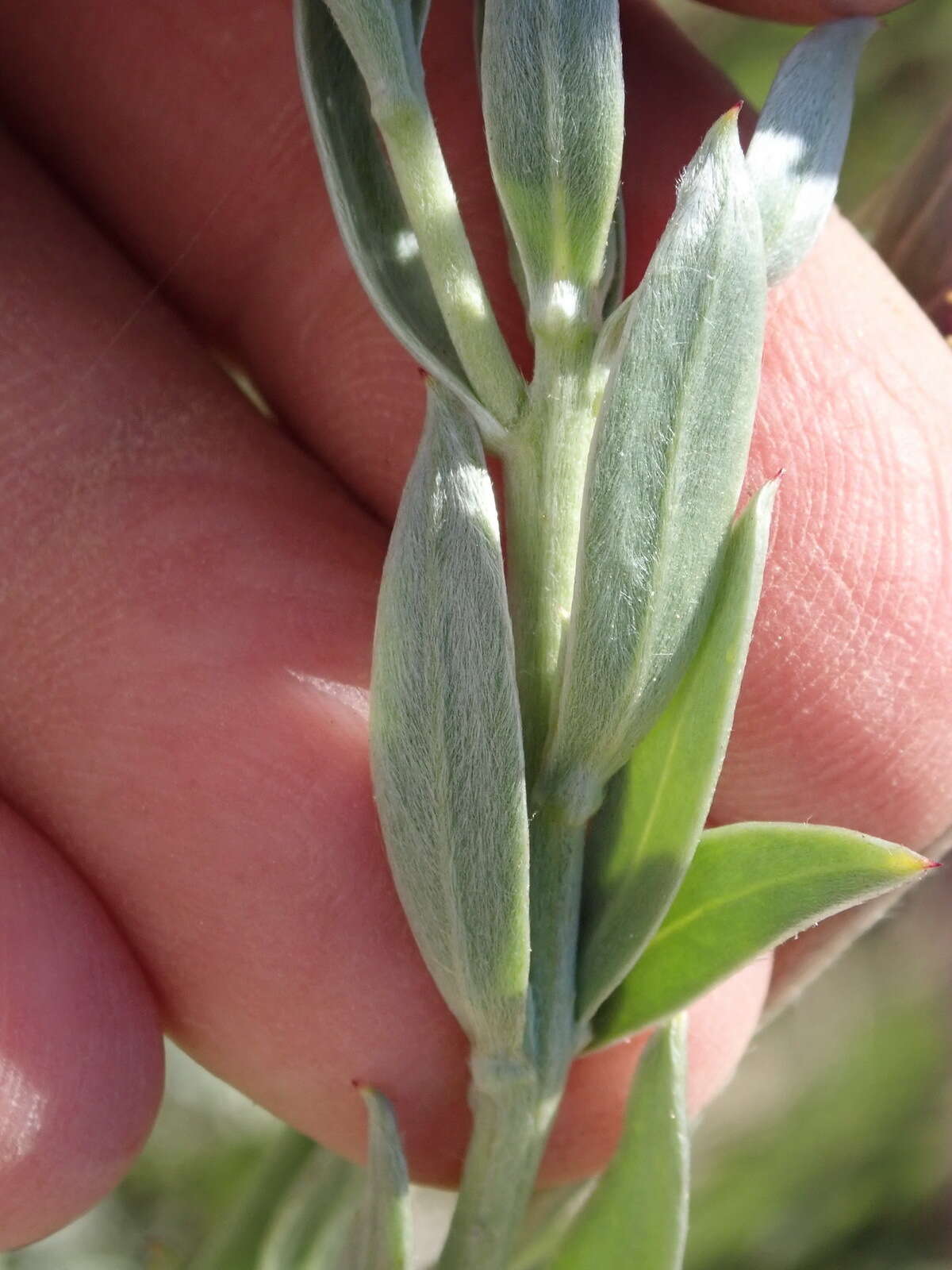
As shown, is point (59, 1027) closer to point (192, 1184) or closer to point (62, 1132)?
point (62, 1132)

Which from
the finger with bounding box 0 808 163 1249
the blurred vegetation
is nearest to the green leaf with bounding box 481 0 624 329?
the finger with bounding box 0 808 163 1249

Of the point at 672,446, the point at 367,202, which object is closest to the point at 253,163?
the point at 367,202

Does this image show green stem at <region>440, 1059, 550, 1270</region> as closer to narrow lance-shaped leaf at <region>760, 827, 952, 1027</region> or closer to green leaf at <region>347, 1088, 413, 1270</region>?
green leaf at <region>347, 1088, 413, 1270</region>

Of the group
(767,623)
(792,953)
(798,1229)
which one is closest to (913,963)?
(798,1229)

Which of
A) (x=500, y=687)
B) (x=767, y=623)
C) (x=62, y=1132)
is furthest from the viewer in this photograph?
(x=767, y=623)

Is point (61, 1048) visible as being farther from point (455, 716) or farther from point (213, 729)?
point (455, 716)
